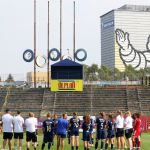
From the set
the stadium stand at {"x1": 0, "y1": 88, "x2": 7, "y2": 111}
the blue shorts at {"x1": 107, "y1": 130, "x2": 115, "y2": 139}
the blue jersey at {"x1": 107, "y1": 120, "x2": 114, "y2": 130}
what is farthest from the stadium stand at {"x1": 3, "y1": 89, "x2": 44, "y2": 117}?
the blue jersey at {"x1": 107, "y1": 120, "x2": 114, "y2": 130}

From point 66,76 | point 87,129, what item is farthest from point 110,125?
point 66,76

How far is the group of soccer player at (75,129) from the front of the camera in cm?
2128

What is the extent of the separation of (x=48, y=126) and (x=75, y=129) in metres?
1.25

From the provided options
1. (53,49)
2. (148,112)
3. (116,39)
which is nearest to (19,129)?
(148,112)

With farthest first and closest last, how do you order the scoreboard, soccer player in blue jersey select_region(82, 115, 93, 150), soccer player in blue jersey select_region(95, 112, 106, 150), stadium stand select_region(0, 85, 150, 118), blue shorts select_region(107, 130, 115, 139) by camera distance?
stadium stand select_region(0, 85, 150, 118) < the scoreboard < blue shorts select_region(107, 130, 115, 139) < soccer player in blue jersey select_region(95, 112, 106, 150) < soccer player in blue jersey select_region(82, 115, 93, 150)

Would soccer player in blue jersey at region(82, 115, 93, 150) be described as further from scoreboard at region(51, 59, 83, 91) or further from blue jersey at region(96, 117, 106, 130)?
scoreboard at region(51, 59, 83, 91)

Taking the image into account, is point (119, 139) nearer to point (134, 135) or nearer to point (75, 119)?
point (134, 135)

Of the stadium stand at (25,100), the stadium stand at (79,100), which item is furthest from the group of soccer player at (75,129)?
the stadium stand at (25,100)

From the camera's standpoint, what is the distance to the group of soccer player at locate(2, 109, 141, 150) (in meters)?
21.3

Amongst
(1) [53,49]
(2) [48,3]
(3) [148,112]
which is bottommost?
(3) [148,112]

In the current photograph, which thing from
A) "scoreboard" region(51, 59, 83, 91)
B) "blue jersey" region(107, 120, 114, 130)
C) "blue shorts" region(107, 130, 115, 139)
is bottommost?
"blue shorts" region(107, 130, 115, 139)

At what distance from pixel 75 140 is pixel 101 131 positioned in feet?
5.53

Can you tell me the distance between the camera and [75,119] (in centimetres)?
2289

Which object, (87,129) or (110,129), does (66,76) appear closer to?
(110,129)
